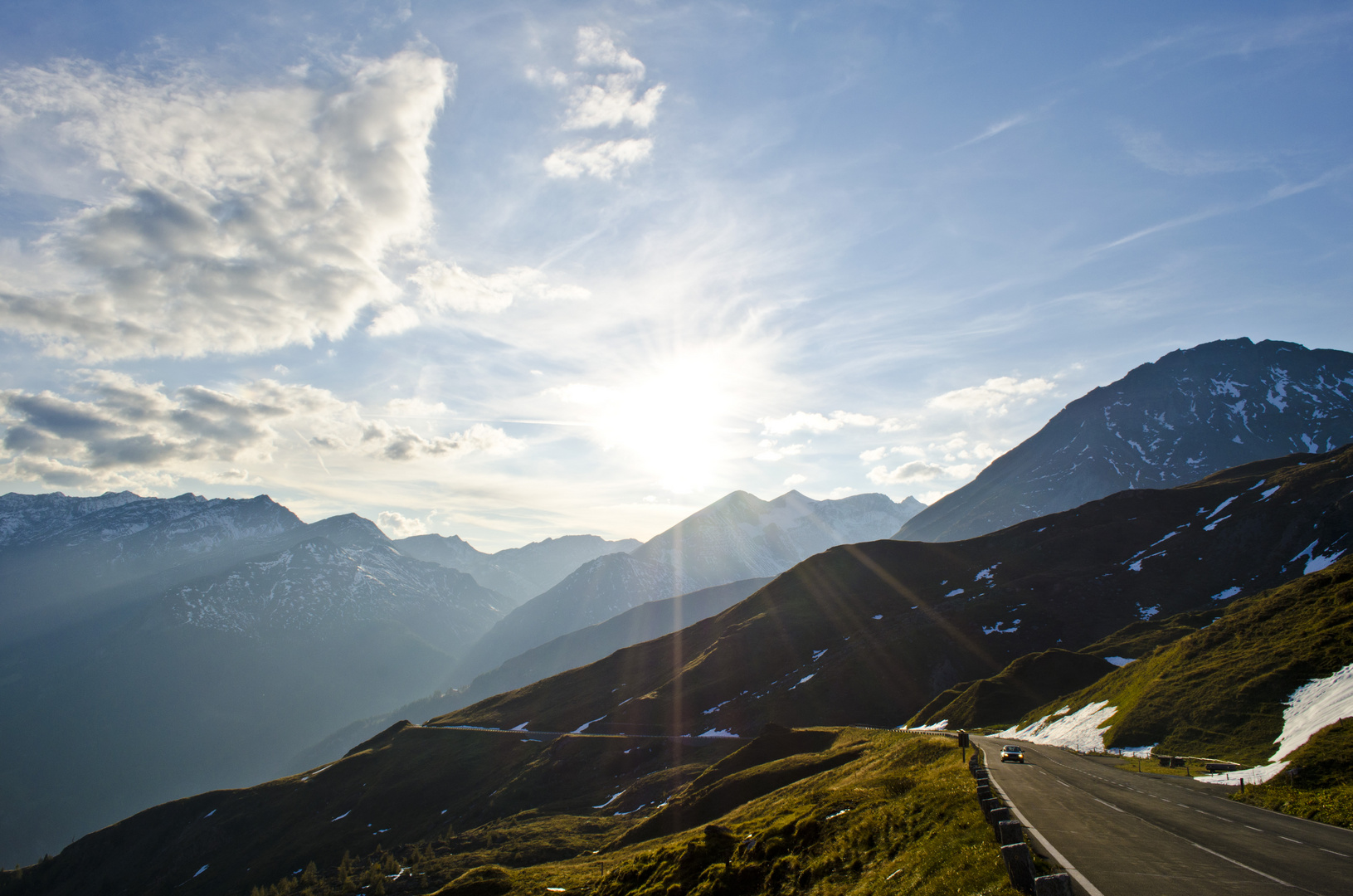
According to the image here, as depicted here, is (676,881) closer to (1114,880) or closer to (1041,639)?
(1114,880)

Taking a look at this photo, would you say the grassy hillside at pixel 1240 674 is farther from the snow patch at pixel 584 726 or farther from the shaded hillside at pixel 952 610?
the snow patch at pixel 584 726

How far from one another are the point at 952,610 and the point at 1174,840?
142739mm

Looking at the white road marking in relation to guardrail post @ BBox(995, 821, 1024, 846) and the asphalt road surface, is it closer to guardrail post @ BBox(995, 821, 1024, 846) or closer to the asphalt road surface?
the asphalt road surface

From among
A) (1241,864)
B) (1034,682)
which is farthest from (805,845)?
(1034,682)

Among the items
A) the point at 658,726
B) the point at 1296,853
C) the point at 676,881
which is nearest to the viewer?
the point at 1296,853

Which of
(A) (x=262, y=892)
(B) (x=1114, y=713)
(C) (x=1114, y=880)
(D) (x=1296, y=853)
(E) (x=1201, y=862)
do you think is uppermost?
(C) (x=1114, y=880)

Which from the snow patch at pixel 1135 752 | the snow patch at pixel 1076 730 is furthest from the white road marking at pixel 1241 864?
the snow patch at pixel 1076 730

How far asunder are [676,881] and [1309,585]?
64.8m

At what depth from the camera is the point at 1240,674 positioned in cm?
4731

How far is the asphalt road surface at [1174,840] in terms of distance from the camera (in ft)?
45.8

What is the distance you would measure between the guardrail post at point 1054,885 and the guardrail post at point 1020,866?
1.68 m

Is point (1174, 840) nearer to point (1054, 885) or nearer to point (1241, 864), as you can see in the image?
point (1241, 864)

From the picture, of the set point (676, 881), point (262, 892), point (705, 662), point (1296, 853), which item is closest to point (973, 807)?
point (1296, 853)

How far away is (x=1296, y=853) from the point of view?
17.1 m
